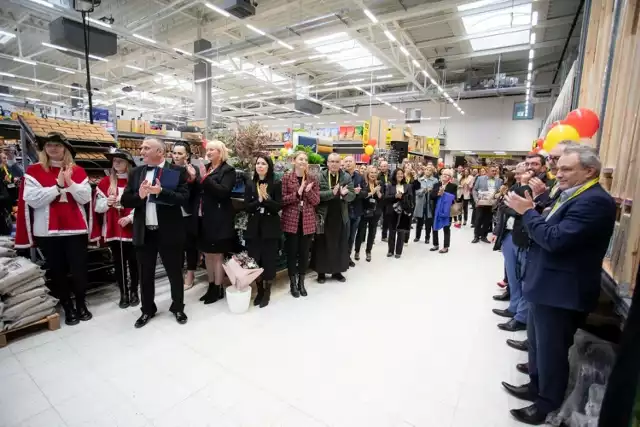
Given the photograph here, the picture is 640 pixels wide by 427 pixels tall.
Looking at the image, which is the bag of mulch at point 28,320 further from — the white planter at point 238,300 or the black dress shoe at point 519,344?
the black dress shoe at point 519,344

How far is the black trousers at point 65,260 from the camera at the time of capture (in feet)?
8.64

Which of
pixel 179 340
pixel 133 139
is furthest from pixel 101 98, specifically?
pixel 179 340

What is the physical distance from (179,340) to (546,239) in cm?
258

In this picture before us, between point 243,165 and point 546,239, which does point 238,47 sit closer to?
point 243,165

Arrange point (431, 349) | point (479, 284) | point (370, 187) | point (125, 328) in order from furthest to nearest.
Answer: point (370, 187)
point (479, 284)
point (125, 328)
point (431, 349)

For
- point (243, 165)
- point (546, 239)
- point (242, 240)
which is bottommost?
point (242, 240)

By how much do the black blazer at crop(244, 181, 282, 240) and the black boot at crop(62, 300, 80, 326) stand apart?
1567mm

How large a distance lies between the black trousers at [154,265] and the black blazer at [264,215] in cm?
69

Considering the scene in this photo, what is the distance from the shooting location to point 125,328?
8.79ft

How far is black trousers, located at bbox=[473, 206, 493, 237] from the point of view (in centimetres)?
654

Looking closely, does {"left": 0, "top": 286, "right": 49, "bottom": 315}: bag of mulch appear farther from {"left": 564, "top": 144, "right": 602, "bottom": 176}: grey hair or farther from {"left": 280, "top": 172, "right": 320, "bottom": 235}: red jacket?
{"left": 564, "top": 144, "right": 602, "bottom": 176}: grey hair

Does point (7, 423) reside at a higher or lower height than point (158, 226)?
lower

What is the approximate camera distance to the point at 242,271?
2.99 metres

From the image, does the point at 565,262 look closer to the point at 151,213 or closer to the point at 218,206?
the point at 218,206
